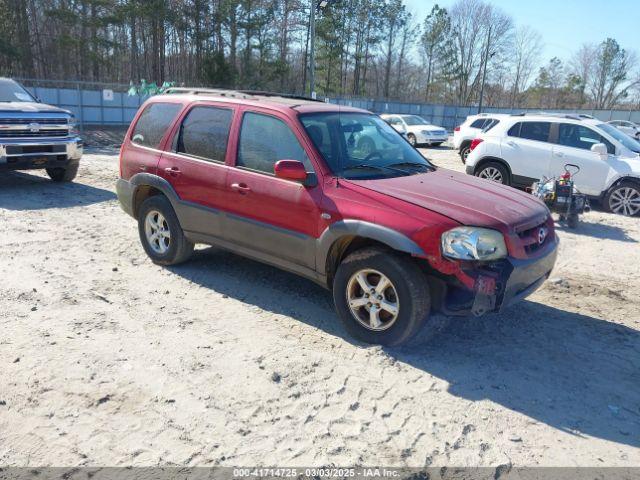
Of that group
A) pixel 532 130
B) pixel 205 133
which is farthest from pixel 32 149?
pixel 532 130

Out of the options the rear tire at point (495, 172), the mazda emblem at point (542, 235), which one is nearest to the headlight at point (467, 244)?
the mazda emblem at point (542, 235)

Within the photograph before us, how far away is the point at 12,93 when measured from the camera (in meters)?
10.3

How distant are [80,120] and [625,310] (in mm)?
23273

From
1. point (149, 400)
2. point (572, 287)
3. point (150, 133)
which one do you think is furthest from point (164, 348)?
point (572, 287)

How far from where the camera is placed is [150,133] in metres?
5.76

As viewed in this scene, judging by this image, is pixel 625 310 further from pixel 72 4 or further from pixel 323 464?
pixel 72 4

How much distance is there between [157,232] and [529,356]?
395 centimetres

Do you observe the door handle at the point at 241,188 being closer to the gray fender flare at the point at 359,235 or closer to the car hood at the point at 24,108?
the gray fender flare at the point at 359,235

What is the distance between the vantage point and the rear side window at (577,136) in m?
10.1

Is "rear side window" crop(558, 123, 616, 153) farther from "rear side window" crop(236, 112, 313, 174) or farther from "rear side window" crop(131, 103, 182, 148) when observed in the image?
"rear side window" crop(131, 103, 182, 148)

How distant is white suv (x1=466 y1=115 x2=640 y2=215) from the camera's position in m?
9.70

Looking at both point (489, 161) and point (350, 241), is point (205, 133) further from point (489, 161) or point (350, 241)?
point (489, 161)

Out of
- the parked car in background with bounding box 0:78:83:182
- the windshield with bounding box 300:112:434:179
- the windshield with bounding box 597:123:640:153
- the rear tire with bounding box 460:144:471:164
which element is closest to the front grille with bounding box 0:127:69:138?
the parked car in background with bounding box 0:78:83:182

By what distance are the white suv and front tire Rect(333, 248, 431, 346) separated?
24.4 ft
